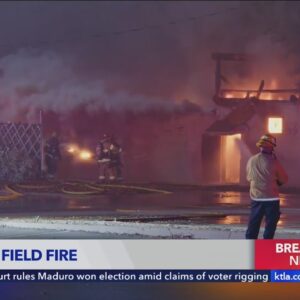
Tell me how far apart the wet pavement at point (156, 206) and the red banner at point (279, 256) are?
304 centimetres

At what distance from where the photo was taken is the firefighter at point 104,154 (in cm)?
1041

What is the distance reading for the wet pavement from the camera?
397 inches

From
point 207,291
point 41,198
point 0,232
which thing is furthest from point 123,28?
point 41,198

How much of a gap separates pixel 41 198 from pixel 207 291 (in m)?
7.44

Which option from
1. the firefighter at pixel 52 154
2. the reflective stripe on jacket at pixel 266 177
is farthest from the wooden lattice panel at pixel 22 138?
the reflective stripe on jacket at pixel 266 177

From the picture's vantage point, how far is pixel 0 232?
9219mm

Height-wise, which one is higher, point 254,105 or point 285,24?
point 285,24

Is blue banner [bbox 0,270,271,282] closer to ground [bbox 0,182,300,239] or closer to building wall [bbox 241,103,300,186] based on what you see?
ground [bbox 0,182,300,239]

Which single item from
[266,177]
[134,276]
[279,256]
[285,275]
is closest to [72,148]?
[266,177]

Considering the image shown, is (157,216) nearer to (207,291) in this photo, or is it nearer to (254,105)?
(254,105)

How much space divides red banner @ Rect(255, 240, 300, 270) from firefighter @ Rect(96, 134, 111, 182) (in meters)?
4.50

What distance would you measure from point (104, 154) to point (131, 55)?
2.00 meters

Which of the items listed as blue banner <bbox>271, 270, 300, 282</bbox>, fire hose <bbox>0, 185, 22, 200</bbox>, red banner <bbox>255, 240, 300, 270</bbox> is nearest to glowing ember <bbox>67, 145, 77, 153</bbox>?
fire hose <bbox>0, 185, 22, 200</bbox>

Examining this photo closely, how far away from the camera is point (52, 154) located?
1112 cm
